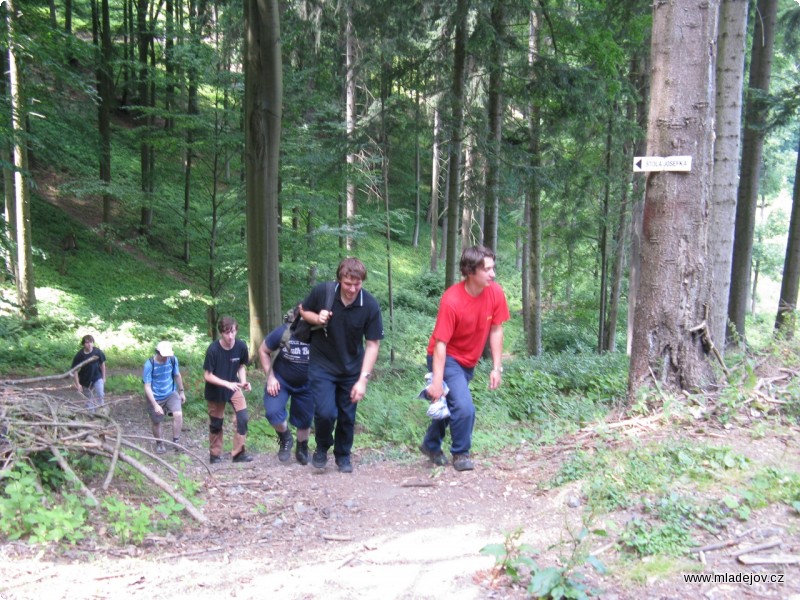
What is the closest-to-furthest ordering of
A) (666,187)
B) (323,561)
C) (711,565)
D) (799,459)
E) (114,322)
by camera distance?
(711,565) < (323,561) < (799,459) < (666,187) < (114,322)

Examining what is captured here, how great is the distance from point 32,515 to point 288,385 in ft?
9.69

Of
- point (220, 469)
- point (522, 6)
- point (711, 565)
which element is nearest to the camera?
Answer: point (711, 565)

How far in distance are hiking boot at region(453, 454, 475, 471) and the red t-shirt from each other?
0.82 meters

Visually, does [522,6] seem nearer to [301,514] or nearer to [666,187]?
[666,187]

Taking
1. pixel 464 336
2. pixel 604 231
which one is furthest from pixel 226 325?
pixel 604 231

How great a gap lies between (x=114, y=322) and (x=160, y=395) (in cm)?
1121

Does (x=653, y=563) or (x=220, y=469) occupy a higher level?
(x=653, y=563)

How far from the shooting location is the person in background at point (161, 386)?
26.7 feet

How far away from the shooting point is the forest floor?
3207 mm

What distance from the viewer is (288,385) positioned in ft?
21.2

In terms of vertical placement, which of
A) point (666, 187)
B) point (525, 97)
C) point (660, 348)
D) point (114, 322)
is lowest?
point (114, 322)

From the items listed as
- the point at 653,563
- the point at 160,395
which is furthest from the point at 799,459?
the point at 160,395

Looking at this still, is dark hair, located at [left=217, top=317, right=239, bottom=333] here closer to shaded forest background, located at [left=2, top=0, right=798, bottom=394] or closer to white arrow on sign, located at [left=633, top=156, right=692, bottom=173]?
white arrow on sign, located at [left=633, top=156, right=692, bottom=173]

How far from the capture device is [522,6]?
11.9 metres
